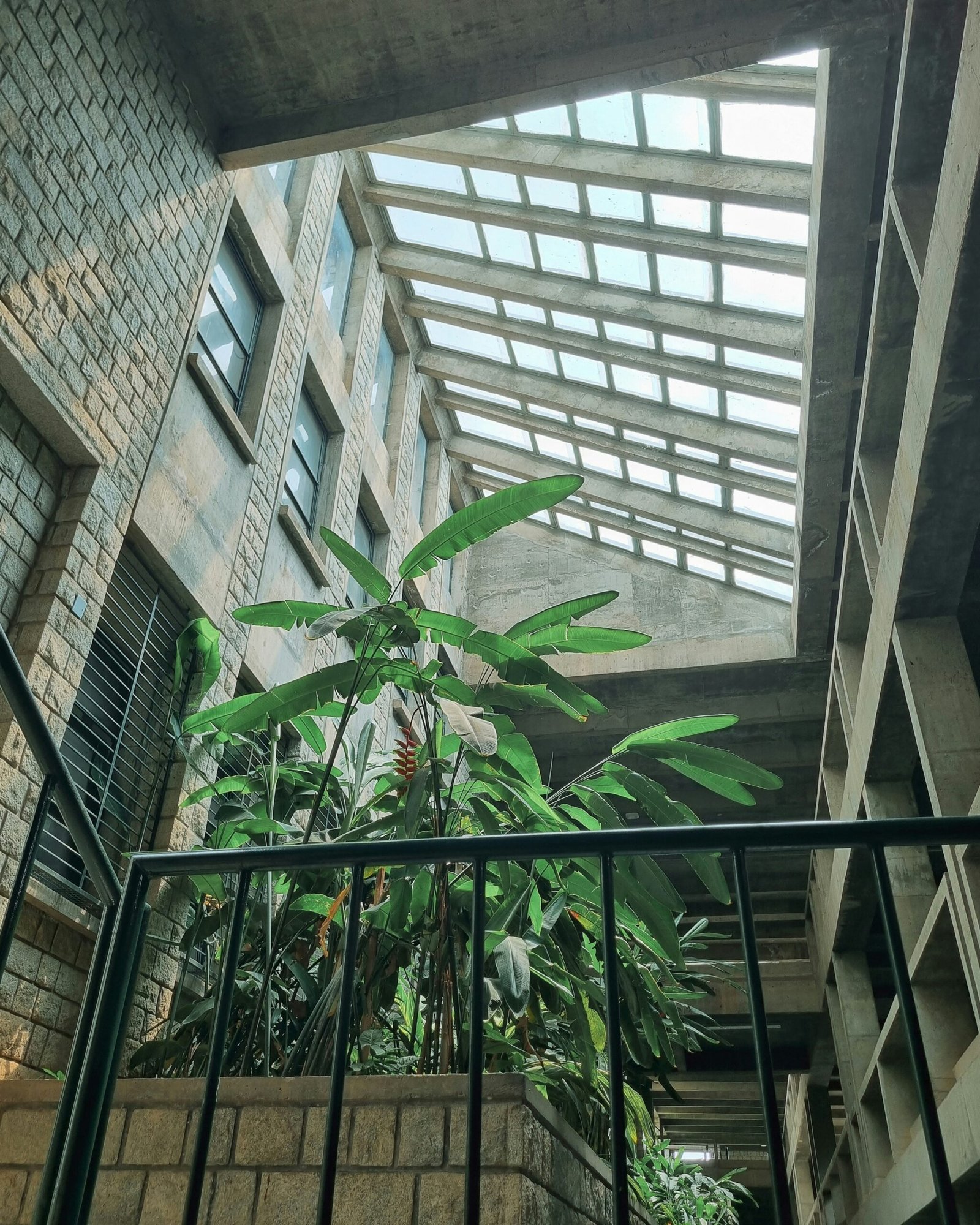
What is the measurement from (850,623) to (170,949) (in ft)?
18.3

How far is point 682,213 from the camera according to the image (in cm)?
909

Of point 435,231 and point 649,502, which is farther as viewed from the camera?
point 649,502

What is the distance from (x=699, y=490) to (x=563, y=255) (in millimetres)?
3481

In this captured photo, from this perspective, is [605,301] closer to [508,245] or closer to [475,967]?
[508,245]

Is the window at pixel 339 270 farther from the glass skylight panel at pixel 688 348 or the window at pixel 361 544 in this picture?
the glass skylight panel at pixel 688 348

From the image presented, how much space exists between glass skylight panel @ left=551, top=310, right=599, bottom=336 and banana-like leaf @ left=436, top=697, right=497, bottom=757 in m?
8.44

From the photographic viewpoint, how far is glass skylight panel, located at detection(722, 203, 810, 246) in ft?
27.8

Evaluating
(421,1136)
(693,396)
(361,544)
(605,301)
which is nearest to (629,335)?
(605,301)

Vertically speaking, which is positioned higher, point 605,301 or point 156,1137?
point 605,301

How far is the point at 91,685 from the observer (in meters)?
A: 5.51

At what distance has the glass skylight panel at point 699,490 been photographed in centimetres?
1226

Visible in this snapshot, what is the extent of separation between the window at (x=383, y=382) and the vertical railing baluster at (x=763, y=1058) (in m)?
10.9

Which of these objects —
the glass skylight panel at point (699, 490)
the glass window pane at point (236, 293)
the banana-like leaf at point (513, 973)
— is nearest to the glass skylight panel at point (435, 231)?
the glass window pane at point (236, 293)

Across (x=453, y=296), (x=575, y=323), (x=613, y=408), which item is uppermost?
(x=453, y=296)
